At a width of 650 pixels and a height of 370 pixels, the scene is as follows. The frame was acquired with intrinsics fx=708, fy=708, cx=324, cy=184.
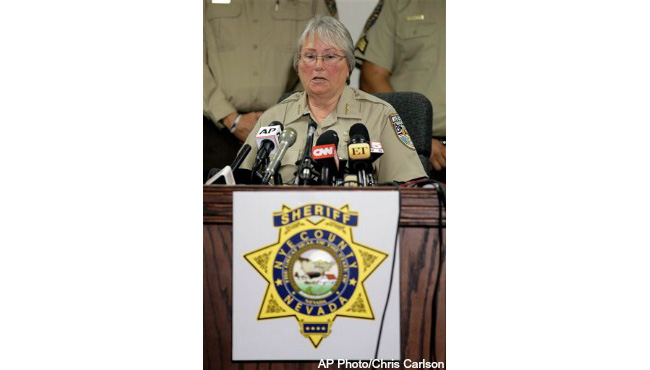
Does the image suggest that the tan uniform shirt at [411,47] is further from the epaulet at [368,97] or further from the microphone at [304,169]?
the microphone at [304,169]

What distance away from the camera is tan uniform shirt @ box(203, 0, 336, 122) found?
238 centimetres

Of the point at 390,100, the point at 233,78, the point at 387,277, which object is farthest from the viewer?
the point at 390,100

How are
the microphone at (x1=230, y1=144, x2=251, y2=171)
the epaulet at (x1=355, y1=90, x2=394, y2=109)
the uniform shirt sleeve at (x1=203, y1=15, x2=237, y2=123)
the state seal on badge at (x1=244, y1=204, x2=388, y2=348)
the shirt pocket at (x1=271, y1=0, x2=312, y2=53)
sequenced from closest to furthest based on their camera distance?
the state seal on badge at (x1=244, y1=204, x2=388, y2=348) < the microphone at (x1=230, y1=144, x2=251, y2=171) < the uniform shirt sleeve at (x1=203, y1=15, x2=237, y2=123) < the shirt pocket at (x1=271, y1=0, x2=312, y2=53) < the epaulet at (x1=355, y1=90, x2=394, y2=109)

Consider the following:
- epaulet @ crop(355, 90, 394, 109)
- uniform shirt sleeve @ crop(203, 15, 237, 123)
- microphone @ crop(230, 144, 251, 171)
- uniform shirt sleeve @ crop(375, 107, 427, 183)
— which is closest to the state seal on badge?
microphone @ crop(230, 144, 251, 171)

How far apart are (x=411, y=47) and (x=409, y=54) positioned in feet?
0.09

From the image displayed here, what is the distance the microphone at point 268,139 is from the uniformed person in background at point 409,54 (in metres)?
0.40

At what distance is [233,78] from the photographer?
96.3 inches

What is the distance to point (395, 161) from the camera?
2443 millimetres

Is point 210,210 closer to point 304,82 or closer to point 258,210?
point 258,210

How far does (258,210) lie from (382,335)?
0.46 m

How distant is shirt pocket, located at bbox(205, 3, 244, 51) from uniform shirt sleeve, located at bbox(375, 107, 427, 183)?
601 mm

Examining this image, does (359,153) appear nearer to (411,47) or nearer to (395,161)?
(395,161)

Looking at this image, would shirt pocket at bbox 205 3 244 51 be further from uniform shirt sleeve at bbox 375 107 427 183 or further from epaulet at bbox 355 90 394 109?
uniform shirt sleeve at bbox 375 107 427 183

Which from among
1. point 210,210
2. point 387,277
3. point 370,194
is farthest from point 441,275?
point 210,210
